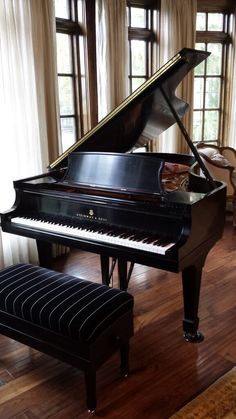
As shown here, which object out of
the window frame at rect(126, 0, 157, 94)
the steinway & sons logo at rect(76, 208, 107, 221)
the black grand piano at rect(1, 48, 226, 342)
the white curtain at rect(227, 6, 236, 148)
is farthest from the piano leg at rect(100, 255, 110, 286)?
the white curtain at rect(227, 6, 236, 148)

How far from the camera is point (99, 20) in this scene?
13.2 feet

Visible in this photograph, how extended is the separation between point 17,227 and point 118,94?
231 cm

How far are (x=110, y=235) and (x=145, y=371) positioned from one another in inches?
33.5

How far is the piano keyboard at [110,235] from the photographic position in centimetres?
→ 209

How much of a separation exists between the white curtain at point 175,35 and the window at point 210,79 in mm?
450

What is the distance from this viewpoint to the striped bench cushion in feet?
6.00

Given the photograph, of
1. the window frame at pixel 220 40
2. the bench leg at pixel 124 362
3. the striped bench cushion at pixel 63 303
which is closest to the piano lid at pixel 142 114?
the striped bench cushion at pixel 63 303

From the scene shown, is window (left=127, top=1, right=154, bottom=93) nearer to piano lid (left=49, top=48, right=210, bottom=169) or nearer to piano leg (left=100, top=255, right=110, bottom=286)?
piano lid (left=49, top=48, right=210, bottom=169)

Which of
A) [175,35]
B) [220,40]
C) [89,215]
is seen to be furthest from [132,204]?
[220,40]

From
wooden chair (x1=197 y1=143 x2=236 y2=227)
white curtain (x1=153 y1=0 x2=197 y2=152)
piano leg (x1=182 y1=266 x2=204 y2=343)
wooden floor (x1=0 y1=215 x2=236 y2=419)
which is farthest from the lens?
wooden chair (x1=197 y1=143 x2=236 y2=227)

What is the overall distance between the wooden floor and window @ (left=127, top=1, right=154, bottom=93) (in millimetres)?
2985

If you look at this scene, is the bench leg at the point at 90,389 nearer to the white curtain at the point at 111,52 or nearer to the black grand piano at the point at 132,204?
the black grand piano at the point at 132,204

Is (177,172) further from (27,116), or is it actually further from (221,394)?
(221,394)

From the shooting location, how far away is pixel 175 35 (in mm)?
4656
